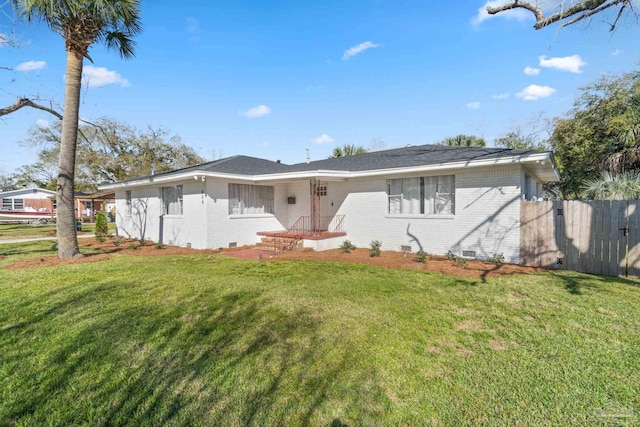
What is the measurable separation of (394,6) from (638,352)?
38.3 feet

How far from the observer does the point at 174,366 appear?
10.5ft

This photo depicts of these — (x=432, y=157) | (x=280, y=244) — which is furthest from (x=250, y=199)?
(x=432, y=157)

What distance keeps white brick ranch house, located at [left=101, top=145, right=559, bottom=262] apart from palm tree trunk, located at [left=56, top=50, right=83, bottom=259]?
3269mm

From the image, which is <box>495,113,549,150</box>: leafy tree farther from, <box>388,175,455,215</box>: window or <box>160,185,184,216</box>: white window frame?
<box>160,185,184,216</box>: white window frame

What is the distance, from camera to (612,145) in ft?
50.1

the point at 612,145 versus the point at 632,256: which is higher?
the point at 612,145

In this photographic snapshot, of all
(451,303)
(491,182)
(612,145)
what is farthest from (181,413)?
(612,145)

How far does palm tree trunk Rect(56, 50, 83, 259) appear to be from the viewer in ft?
29.3

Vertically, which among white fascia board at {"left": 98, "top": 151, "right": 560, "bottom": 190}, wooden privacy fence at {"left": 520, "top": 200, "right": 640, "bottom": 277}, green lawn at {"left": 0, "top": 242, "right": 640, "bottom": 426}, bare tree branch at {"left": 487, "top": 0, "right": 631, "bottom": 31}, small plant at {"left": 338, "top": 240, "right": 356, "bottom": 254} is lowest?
green lawn at {"left": 0, "top": 242, "right": 640, "bottom": 426}

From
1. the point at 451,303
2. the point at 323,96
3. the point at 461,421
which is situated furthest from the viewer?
the point at 323,96

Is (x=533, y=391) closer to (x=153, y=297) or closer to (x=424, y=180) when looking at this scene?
(x=153, y=297)

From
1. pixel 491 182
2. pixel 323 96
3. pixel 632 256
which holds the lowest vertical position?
pixel 632 256

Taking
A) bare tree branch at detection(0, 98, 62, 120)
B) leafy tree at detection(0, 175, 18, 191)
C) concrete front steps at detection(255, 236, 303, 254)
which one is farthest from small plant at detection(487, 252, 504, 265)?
leafy tree at detection(0, 175, 18, 191)

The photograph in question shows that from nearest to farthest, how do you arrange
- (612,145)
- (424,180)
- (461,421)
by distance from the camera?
(461,421) < (424,180) < (612,145)
